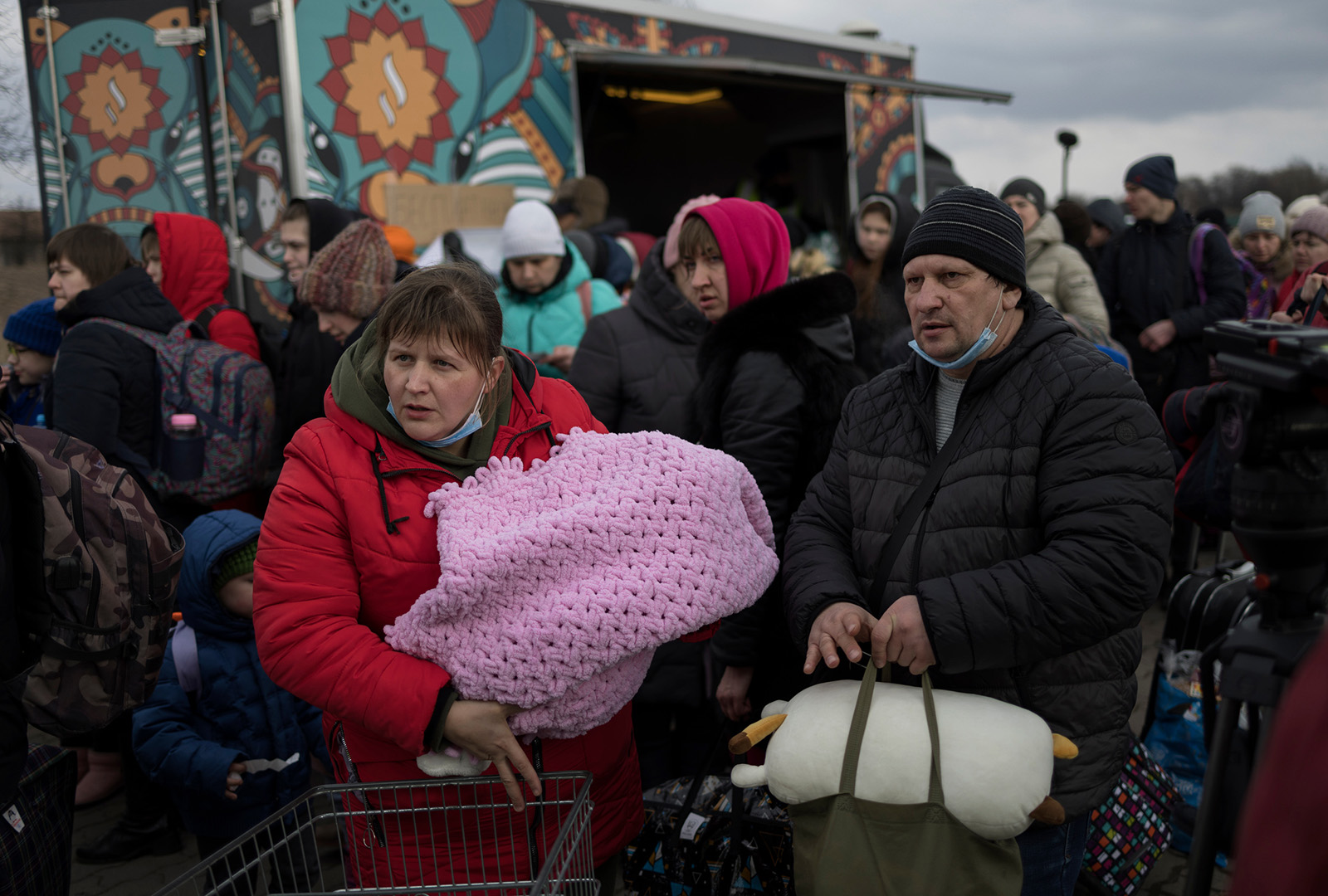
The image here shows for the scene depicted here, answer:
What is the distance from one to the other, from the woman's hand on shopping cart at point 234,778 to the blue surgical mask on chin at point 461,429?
4.90ft

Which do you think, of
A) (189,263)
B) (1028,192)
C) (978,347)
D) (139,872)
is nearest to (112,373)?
(189,263)

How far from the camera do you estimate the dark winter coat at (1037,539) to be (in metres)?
1.73

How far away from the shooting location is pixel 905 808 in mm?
1593

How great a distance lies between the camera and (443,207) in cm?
629

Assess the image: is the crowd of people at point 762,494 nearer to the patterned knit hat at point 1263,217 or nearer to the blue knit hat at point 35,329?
the blue knit hat at point 35,329

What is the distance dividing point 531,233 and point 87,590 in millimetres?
2939

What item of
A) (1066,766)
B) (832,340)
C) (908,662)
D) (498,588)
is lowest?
(1066,766)

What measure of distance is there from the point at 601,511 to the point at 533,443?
0.38m

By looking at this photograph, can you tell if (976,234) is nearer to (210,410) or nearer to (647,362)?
(647,362)

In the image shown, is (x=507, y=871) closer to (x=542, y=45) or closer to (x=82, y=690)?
(x=82, y=690)

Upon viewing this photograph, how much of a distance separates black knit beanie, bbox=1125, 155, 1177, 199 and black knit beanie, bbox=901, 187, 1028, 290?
15.1 ft

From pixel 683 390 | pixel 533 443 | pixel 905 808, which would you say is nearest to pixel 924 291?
pixel 533 443

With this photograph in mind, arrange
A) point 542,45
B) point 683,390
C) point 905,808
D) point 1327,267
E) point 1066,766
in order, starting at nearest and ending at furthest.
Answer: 1. point 905,808
2. point 1066,766
3. point 683,390
4. point 1327,267
5. point 542,45

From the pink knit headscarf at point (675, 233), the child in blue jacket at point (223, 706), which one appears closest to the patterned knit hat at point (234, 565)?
the child in blue jacket at point (223, 706)
